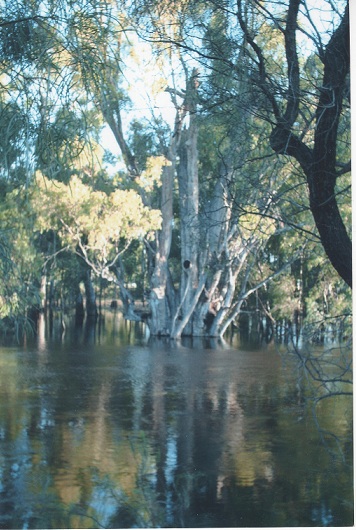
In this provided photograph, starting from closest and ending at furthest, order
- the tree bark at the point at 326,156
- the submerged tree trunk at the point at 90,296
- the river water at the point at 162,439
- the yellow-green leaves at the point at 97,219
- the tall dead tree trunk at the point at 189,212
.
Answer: the tree bark at the point at 326,156
the river water at the point at 162,439
the tall dead tree trunk at the point at 189,212
the yellow-green leaves at the point at 97,219
the submerged tree trunk at the point at 90,296

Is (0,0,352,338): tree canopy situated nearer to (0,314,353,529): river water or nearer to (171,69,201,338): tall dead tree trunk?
(171,69,201,338): tall dead tree trunk

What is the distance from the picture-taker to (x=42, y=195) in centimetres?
702

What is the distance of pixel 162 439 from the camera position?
5.17 m

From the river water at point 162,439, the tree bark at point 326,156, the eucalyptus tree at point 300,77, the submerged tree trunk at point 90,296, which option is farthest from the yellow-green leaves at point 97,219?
the tree bark at point 326,156

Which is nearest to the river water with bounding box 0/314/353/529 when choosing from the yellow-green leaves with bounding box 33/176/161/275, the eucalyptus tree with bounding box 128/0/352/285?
the yellow-green leaves with bounding box 33/176/161/275

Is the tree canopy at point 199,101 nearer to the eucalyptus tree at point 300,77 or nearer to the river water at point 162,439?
the eucalyptus tree at point 300,77

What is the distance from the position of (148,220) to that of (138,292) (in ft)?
3.38

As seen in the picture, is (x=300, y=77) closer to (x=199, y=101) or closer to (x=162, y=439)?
(x=199, y=101)

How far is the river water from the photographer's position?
12.7 ft

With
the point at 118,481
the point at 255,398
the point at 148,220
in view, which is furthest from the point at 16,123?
the point at 148,220

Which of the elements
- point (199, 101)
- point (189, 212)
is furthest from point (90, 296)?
point (199, 101)

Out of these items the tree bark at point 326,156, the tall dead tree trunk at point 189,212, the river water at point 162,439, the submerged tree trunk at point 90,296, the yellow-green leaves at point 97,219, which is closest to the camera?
the tree bark at point 326,156

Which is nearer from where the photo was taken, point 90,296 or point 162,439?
point 162,439

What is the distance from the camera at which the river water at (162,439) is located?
386cm
